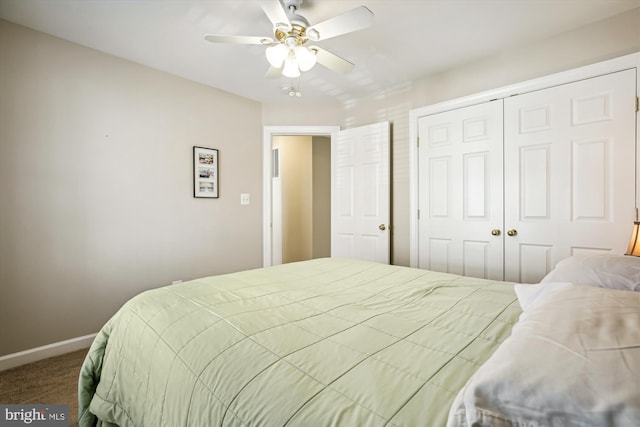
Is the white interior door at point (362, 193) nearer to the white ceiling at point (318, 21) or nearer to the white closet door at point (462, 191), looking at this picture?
the white closet door at point (462, 191)

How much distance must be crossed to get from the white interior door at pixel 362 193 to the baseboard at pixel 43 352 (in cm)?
256

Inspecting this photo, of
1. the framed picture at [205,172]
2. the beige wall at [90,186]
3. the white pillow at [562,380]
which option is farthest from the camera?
the framed picture at [205,172]

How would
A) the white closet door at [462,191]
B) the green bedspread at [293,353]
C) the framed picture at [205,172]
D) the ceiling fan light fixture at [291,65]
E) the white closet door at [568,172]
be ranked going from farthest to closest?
the framed picture at [205,172]
the white closet door at [462,191]
the white closet door at [568,172]
the ceiling fan light fixture at [291,65]
the green bedspread at [293,353]

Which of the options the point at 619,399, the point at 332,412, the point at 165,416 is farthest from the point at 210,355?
the point at 619,399

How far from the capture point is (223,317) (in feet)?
3.43

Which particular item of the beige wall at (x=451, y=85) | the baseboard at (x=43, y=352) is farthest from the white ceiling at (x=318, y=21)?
the baseboard at (x=43, y=352)

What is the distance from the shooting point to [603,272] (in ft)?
3.65

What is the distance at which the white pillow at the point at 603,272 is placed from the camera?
1052 mm

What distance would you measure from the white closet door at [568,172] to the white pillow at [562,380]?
1994 mm

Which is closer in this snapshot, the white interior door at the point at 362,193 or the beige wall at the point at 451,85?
the beige wall at the point at 451,85

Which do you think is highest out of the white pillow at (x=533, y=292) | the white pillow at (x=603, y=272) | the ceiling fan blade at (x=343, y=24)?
the ceiling fan blade at (x=343, y=24)

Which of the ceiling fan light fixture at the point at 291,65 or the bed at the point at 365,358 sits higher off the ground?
the ceiling fan light fixture at the point at 291,65

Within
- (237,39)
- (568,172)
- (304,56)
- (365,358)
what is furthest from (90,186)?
(568,172)

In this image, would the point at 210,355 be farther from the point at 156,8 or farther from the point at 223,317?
the point at 156,8
